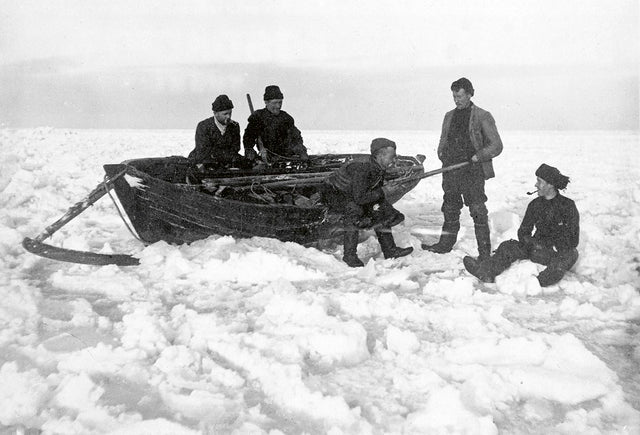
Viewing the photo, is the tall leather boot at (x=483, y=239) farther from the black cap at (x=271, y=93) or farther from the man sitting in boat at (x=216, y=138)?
the black cap at (x=271, y=93)

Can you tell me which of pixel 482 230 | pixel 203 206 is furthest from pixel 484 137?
pixel 203 206

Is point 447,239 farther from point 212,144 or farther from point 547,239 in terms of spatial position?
point 212,144

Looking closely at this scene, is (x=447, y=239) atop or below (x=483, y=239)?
below

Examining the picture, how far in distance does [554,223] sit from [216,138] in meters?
4.26

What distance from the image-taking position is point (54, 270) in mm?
4840

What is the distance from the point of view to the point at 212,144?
6648 mm

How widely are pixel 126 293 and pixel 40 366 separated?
1.34 metres

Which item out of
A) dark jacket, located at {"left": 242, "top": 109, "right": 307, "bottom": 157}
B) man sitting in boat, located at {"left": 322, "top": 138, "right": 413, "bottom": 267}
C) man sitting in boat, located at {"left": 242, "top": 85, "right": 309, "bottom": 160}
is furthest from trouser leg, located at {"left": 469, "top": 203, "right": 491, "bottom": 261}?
dark jacket, located at {"left": 242, "top": 109, "right": 307, "bottom": 157}

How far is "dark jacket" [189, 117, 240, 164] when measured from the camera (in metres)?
6.57

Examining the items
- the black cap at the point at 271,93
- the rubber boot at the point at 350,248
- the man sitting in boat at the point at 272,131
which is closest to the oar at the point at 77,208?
the rubber boot at the point at 350,248

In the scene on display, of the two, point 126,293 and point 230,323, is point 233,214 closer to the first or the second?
point 126,293

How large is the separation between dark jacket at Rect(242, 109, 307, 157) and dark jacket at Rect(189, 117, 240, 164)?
0.58 metres

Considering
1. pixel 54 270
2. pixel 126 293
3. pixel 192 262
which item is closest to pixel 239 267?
pixel 192 262

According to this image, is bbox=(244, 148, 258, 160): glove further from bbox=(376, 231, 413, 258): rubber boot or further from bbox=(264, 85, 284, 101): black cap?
bbox=(376, 231, 413, 258): rubber boot
